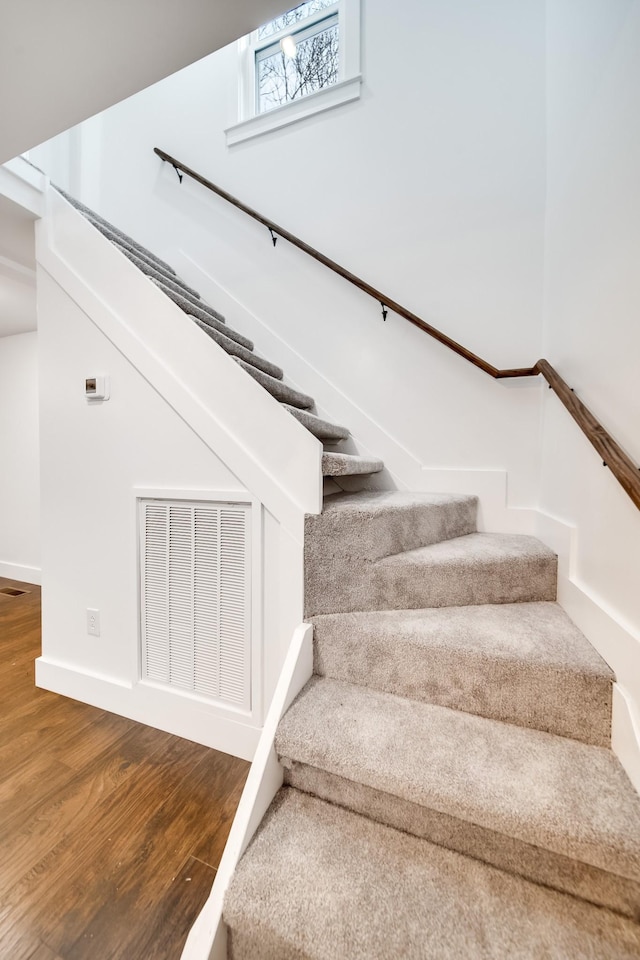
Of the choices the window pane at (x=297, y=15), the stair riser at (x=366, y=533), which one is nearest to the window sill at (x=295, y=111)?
the window pane at (x=297, y=15)

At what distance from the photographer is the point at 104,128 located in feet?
9.35

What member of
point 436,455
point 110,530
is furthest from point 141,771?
point 436,455

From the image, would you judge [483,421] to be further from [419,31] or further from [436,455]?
[419,31]

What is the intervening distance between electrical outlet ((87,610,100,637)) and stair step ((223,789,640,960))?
1165 mm

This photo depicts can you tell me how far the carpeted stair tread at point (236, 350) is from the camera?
166cm

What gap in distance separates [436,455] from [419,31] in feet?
7.21

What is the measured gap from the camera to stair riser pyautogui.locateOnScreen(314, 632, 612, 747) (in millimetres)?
931

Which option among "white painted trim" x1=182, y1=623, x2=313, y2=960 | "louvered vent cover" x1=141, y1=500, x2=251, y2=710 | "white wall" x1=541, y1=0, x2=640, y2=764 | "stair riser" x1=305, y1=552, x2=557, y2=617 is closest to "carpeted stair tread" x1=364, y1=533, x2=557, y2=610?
"stair riser" x1=305, y1=552, x2=557, y2=617

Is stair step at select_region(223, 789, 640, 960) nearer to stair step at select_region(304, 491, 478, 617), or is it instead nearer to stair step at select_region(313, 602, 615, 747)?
stair step at select_region(313, 602, 615, 747)

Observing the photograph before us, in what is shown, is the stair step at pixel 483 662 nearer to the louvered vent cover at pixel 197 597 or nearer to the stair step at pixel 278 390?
the louvered vent cover at pixel 197 597

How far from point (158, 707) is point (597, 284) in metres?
2.17

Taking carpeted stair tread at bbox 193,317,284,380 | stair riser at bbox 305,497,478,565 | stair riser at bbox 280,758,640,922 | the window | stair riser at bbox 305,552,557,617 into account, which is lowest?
stair riser at bbox 280,758,640,922

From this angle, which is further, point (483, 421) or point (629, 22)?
→ point (483, 421)

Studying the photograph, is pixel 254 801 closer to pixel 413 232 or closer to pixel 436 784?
pixel 436 784
